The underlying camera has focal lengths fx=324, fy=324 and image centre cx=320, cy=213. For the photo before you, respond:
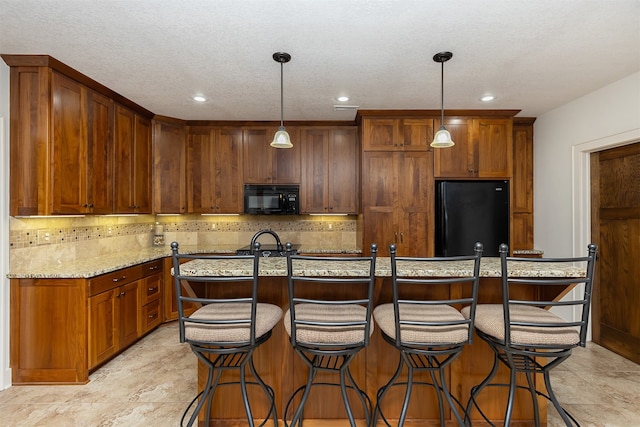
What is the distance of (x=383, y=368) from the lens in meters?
2.03

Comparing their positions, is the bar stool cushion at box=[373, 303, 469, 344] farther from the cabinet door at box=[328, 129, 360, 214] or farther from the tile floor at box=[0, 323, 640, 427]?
the cabinet door at box=[328, 129, 360, 214]

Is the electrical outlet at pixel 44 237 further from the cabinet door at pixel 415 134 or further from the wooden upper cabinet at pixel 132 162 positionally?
the cabinet door at pixel 415 134

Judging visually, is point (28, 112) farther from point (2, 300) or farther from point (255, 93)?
point (255, 93)

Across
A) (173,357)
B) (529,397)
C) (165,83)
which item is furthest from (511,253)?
(165,83)

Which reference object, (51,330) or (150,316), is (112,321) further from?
(150,316)

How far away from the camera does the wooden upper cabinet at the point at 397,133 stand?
12.3 ft

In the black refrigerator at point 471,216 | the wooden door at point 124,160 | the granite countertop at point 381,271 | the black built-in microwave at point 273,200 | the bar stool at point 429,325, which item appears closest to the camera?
the bar stool at point 429,325

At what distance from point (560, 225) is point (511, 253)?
1.99 feet

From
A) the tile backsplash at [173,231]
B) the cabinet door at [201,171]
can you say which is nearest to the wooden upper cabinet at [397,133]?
the tile backsplash at [173,231]

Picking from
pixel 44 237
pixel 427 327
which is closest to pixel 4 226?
pixel 44 237

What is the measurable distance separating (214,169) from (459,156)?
3.03m

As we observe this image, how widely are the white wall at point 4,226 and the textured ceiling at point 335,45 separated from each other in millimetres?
326

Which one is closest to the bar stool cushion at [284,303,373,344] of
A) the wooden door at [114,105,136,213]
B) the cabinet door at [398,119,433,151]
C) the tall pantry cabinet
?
the tall pantry cabinet

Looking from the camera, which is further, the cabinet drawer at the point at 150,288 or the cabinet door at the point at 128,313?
the cabinet drawer at the point at 150,288
